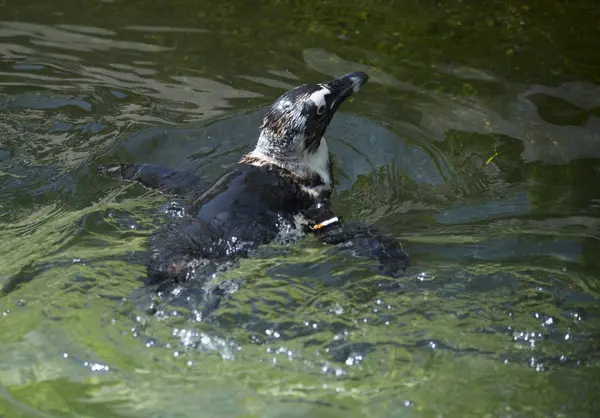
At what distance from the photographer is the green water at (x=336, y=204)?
14.7ft

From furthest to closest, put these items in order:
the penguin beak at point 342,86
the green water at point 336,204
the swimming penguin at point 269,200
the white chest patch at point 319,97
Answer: the penguin beak at point 342,86 → the white chest patch at point 319,97 → the swimming penguin at point 269,200 → the green water at point 336,204

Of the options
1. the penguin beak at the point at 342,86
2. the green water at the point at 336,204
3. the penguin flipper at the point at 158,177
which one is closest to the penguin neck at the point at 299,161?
the green water at the point at 336,204

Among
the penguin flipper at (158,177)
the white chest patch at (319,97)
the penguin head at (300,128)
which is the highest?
the white chest patch at (319,97)

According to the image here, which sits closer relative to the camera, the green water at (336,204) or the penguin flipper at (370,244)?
the green water at (336,204)

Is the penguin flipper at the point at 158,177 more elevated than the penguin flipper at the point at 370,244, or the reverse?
the penguin flipper at the point at 158,177

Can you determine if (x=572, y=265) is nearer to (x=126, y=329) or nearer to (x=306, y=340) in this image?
(x=306, y=340)

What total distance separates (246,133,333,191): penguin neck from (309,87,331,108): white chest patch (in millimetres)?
415

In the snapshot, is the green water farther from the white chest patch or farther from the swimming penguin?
the white chest patch

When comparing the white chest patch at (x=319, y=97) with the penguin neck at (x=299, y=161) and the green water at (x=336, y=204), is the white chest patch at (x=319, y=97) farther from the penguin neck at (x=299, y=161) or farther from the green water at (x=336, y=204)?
the green water at (x=336, y=204)

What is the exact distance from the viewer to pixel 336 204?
679cm

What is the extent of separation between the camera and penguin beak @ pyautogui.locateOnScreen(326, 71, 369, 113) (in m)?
6.77

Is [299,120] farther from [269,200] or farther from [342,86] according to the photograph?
[269,200]

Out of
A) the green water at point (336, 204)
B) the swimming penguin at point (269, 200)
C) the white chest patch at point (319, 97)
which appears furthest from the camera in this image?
the white chest patch at point (319, 97)

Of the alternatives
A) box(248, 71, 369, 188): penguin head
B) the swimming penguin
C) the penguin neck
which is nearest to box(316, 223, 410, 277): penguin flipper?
the swimming penguin
